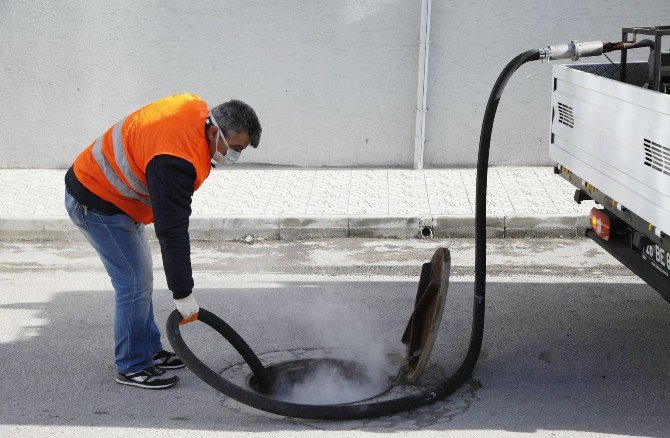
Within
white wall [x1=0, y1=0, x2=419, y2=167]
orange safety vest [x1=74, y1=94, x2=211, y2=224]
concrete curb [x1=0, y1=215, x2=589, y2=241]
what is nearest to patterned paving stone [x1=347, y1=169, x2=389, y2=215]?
concrete curb [x1=0, y1=215, x2=589, y2=241]

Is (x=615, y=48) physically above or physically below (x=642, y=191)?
above

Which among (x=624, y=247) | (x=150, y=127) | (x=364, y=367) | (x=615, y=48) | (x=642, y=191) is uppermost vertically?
(x=615, y=48)

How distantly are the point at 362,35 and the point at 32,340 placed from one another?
17.7 feet

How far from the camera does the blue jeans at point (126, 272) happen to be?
4.82m

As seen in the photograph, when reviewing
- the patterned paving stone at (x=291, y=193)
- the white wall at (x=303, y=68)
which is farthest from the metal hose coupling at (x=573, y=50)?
A: the white wall at (x=303, y=68)

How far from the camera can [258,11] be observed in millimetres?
9805

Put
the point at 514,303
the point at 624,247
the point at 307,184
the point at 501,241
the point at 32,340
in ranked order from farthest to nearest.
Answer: the point at 307,184 < the point at 501,241 < the point at 514,303 < the point at 32,340 < the point at 624,247

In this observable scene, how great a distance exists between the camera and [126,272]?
4902 mm

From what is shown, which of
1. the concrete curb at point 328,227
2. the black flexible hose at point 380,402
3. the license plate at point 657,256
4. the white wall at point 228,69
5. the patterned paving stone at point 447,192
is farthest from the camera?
the white wall at point 228,69

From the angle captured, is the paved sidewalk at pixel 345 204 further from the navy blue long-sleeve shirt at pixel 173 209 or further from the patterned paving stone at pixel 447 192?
the navy blue long-sleeve shirt at pixel 173 209

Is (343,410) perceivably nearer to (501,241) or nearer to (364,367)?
(364,367)

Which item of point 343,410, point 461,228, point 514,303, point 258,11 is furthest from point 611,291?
point 258,11

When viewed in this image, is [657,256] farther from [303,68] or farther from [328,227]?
[303,68]

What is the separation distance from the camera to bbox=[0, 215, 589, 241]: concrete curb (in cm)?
820
